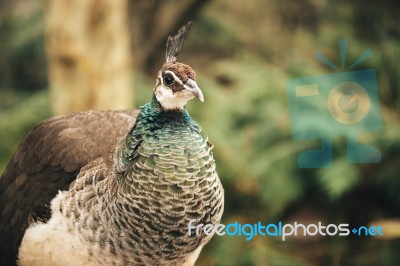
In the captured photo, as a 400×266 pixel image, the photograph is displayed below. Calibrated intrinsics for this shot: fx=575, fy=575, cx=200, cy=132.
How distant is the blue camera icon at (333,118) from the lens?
130 inches

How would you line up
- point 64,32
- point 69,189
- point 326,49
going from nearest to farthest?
1. point 69,189
2. point 64,32
3. point 326,49

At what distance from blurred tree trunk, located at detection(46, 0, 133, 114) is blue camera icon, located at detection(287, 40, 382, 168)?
3.71ft

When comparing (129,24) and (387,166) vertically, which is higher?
(129,24)

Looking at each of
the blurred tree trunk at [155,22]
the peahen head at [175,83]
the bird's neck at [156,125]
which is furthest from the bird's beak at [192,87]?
the blurred tree trunk at [155,22]

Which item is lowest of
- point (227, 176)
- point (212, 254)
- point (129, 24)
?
point (212, 254)

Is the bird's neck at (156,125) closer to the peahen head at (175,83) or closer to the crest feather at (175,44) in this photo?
the peahen head at (175,83)

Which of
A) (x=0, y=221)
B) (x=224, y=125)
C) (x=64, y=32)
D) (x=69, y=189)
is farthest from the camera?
(x=224, y=125)

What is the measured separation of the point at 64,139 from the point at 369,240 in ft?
7.62

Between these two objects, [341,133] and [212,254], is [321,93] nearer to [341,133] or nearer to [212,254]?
[341,133]

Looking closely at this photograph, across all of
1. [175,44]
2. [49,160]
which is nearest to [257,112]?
[49,160]

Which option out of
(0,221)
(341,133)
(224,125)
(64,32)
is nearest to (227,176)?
(224,125)

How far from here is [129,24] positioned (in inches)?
198

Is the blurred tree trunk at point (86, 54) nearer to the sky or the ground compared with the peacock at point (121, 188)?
nearer to the sky

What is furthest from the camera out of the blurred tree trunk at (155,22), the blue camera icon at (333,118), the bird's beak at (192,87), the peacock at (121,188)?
the blurred tree trunk at (155,22)
